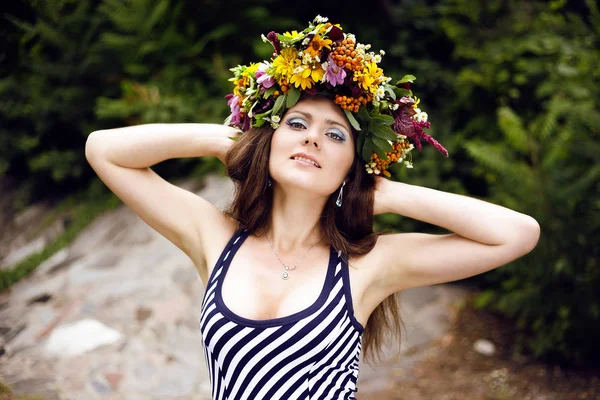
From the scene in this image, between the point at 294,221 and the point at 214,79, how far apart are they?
14.5 ft

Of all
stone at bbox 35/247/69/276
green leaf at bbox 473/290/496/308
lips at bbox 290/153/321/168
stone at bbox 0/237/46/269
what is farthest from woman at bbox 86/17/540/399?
stone at bbox 0/237/46/269

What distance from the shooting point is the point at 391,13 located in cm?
692

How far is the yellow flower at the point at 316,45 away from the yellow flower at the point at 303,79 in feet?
0.21

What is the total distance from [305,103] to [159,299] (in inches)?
120

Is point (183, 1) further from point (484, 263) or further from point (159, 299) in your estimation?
point (484, 263)

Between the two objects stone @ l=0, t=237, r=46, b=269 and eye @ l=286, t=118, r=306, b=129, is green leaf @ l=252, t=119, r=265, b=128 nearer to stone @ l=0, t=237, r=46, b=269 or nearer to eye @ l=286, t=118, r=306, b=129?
eye @ l=286, t=118, r=306, b=129

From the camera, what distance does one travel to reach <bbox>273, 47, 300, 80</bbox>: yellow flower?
2.24 metres

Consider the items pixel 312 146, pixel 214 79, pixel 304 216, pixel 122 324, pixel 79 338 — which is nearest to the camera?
pixel 312 146

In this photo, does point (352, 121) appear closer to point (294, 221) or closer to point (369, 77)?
point (369, 77)

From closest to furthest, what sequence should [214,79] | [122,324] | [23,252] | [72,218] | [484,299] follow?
1. [122,324]
2. [484,299]
3. [23,252]
4. [72,218]
5. [214,79]

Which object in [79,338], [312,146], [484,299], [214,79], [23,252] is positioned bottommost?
[23,252]

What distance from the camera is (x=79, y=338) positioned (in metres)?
4.36

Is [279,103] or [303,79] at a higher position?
[303,79]

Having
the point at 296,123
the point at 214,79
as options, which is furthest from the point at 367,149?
the point at 214,79
